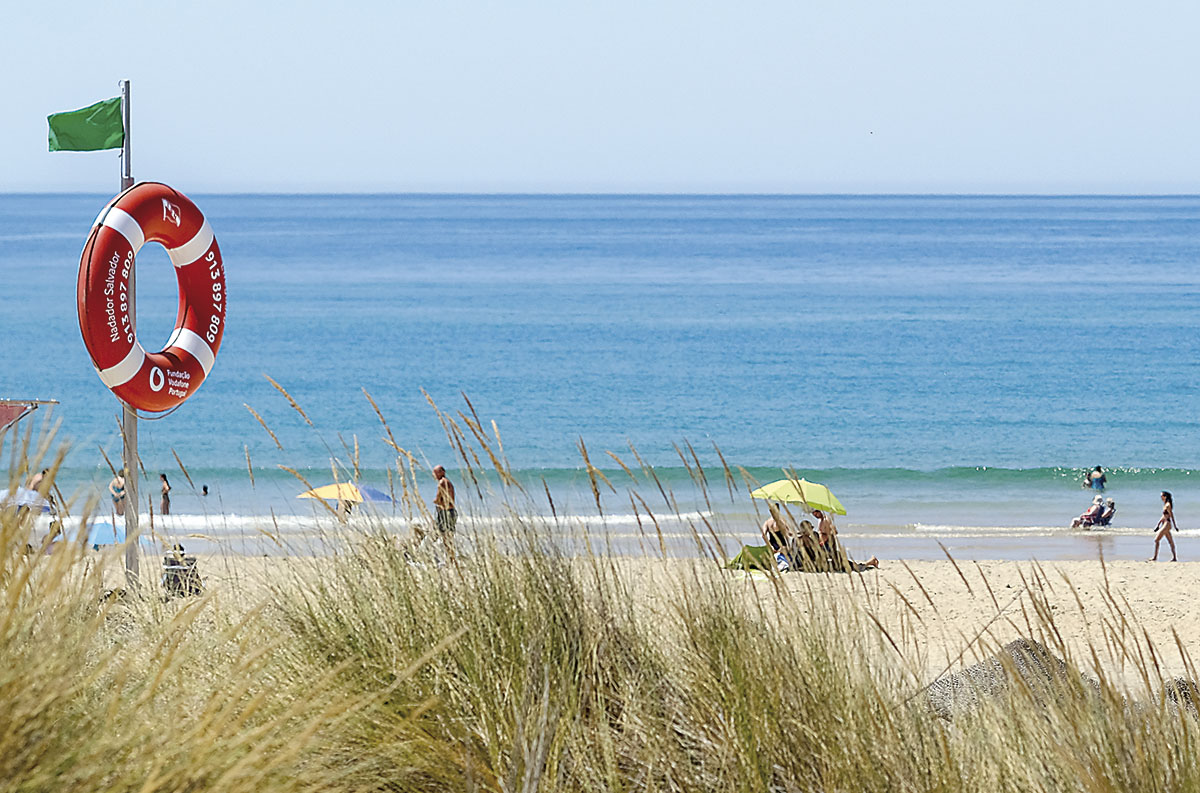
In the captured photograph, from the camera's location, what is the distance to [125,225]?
22.9 feet

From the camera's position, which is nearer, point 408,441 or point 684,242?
point 408,441

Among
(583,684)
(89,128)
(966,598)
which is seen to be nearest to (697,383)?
(966,598)

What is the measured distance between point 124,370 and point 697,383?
28319 mm

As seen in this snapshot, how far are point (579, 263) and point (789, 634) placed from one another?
7609 cm

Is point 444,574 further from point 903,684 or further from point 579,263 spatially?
point 579,263

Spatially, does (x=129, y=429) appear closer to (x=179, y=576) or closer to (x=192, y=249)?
(x=192, y=249)

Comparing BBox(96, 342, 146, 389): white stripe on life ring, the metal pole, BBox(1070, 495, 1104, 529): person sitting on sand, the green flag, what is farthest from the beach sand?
the green flag

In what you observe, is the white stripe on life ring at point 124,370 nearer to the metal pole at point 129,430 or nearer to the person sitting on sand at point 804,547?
the metal pole at point 129,430

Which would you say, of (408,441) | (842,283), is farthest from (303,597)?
(842,283)

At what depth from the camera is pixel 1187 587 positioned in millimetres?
13008

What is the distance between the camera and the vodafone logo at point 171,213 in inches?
290

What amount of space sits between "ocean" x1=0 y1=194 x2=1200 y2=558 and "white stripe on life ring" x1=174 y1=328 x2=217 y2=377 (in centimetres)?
94

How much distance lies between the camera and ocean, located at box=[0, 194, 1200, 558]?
62.6ft

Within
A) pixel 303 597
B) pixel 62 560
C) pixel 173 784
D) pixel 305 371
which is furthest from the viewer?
pixel 305 371
